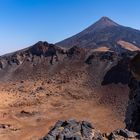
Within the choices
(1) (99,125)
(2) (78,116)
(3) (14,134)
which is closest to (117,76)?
(2) (78,116)

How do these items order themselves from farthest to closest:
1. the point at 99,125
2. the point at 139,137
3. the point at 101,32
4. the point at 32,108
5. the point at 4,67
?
the point at 101,32 < the point at 4,67 < the point at 32,108 < the point at 99,125 < the point at 139,137

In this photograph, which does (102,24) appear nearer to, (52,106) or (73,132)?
(52,106)

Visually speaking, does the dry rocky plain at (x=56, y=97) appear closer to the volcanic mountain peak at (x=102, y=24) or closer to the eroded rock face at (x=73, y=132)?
the eroded rock face at (x=73, y=132)

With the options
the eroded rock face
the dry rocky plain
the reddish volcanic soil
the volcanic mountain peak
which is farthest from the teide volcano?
the eroded rock face

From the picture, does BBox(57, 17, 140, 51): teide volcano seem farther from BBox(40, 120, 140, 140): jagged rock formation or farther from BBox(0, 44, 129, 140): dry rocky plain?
BBox(40, 120, 140, 140): jagged rock formation

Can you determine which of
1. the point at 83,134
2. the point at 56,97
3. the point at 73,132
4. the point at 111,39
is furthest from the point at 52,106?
the point at 111,39

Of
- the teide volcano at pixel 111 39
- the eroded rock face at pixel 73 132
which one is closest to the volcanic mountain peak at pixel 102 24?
the teide volcano at pixel 111 39

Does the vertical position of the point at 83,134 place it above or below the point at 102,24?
below

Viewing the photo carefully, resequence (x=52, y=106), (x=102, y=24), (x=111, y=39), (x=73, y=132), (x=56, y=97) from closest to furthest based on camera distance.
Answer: (x=73, y=132)
(x=52, y=106)
(x=56, y=97)
(x=111, y=39)
(x=102, y=24)

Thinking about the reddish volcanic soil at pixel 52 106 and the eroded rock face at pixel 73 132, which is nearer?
the eroded rock face at pixel 73 132

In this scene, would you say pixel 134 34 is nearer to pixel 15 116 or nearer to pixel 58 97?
pixel 58 97

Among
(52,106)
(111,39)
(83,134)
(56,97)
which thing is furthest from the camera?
(111,39)
